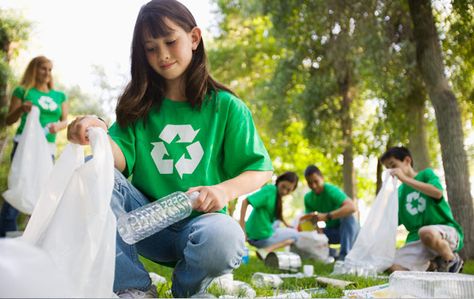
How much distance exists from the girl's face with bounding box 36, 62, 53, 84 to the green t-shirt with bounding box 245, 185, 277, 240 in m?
2.74

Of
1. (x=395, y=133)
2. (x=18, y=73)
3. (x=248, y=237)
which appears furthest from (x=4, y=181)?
(x=395, y=133)

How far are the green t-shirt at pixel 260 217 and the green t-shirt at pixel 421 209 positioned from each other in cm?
191

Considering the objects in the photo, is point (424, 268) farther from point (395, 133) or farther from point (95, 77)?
point (95, 77)

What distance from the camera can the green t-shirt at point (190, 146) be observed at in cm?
234

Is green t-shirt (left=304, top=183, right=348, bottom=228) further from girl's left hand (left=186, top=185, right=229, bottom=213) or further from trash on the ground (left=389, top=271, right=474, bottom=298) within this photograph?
girl's left hand (left=186, top=185, right=229, bottom=213)

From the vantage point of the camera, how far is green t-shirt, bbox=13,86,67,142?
5.44 metres

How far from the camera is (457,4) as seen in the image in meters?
6.00

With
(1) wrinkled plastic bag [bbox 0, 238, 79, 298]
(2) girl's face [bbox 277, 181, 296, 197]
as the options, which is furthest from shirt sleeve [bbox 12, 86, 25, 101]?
(1) wrinkled plastic bag [bbox 0, 238, 79, 298]

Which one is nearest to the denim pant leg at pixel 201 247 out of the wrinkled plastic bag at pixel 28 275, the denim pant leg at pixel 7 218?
the wrinkled plastic bag at pixel 28 275

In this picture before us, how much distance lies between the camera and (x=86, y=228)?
5.89ft

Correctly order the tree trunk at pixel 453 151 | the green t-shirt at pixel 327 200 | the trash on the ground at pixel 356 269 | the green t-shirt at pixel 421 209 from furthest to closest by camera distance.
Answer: the green t-shirt at pixel 327 200, the tree trunk at pixel 453 151, the green t-shirt at pixel 421 209, the trash on the ground at pixel 356 269

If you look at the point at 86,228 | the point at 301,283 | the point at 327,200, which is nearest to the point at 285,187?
the point at 327,200

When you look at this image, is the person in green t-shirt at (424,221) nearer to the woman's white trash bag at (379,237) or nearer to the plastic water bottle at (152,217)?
the woman's white trash bag at (379,237)

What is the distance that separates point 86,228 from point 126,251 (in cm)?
47
